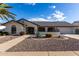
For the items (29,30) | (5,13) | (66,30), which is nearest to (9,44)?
(29,30)

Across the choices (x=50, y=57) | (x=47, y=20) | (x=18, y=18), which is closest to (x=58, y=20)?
(x=47, y=20)

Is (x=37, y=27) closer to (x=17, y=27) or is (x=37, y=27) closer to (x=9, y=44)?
(x=17, y=27)

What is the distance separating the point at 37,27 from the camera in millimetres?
10828

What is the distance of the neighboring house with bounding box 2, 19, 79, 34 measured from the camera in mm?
10336

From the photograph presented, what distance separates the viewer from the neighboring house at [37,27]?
10.3m

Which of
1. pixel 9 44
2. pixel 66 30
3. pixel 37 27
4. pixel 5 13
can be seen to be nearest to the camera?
pixel 5 13

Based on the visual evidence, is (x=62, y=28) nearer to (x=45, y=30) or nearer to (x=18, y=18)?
(x=45, y=30)

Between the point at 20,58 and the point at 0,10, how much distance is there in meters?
3.77

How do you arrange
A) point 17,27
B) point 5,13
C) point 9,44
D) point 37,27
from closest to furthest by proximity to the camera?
point 5,13 < point 37,27 < point 17,27 < point 9,44

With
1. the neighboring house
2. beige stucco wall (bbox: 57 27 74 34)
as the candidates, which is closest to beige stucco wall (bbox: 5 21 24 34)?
the neighboring house

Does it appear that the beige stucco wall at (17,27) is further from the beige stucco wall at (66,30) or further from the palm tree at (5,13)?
the beige stucco wall at (66,30)

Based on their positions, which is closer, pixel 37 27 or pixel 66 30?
pixel 37 27

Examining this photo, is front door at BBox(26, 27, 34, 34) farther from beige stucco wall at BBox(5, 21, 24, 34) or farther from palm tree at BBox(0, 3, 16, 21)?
palm tree at BBox(0, 3, 16, 21)

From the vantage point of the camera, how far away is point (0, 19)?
9.96 metres
